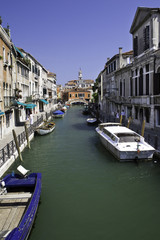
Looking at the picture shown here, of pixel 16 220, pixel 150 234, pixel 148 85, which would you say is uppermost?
pixel 148 85

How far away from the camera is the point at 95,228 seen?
6.42m

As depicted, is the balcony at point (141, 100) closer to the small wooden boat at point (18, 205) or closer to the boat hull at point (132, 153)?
the boat hull at point (132, 153)

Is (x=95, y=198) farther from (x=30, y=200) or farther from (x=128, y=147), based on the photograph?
(x=128, y=147)

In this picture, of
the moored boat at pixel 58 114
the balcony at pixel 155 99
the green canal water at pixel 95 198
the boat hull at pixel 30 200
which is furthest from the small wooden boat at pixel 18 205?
the moored boat at pixel 58 114

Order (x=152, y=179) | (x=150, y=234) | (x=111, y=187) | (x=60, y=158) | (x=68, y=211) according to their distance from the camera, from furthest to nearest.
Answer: (x=60, y=158) → (x=152, y=179) → (x=111, y=187) → (x=68, y=211) → (x=150, y=234)

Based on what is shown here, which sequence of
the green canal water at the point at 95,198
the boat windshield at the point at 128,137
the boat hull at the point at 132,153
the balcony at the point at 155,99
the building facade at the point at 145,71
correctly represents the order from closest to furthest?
the green canal water at the point at 95,198
the boat hull at the point at 132,153
the boat windshield at the point at 128,137
the balcony at the point at 155,99
the building facade at the point at 145,71

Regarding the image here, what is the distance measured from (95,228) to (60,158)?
25.3 ft

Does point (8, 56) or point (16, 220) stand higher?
point (8, 56)

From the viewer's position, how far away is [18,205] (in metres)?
7.02

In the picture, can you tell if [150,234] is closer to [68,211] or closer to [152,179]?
[68,211]

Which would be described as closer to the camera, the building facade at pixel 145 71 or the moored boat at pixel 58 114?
the building facade at pixel 145 71

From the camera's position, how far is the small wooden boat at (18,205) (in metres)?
5.27

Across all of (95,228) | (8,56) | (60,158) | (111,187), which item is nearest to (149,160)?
(111,187)

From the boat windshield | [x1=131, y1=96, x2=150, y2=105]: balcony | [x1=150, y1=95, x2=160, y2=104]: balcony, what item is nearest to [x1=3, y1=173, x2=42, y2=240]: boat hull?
the boat windshield
